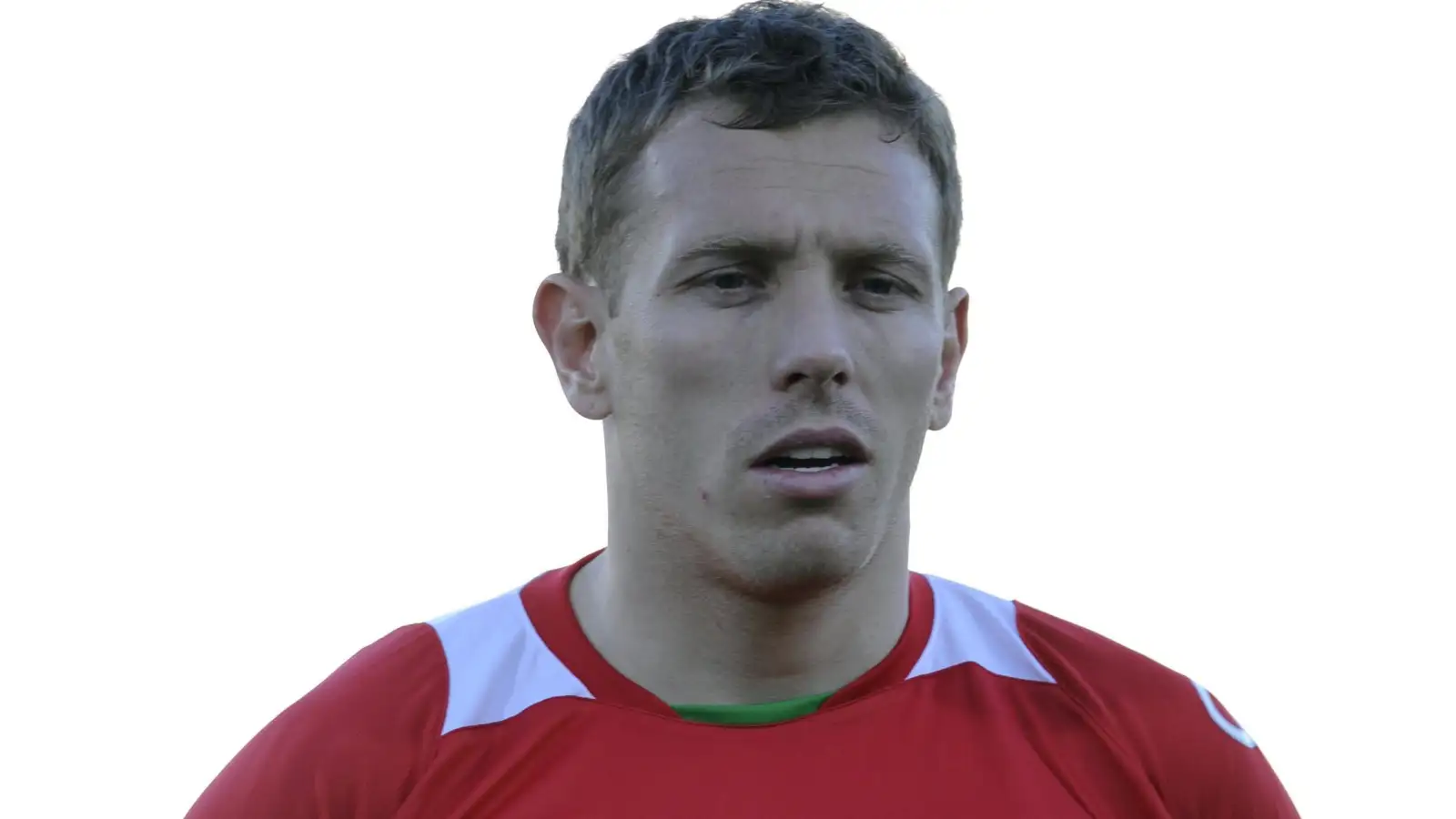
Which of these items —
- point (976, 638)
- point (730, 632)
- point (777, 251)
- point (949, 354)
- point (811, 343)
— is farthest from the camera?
point (949, 354)

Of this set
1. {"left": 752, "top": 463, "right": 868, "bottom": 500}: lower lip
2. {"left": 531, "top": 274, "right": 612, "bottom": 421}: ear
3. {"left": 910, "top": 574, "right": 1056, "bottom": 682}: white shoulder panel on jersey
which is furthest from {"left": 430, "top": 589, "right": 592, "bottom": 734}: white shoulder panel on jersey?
{"left": 910, "top": 574, "right": 1056, "bottom": 682}: white shoulder panel on jersey

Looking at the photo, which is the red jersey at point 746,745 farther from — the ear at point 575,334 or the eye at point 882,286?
the eye at point 882,286

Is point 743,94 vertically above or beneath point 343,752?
above

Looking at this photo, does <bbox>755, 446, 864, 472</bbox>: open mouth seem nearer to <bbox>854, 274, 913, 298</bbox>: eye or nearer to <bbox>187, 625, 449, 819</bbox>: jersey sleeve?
<bbox>854, 274, 913, 298</bbox>: eye

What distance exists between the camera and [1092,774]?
115 inches

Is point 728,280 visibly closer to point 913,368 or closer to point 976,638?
point 913,368

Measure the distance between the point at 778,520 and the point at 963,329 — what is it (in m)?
0.97

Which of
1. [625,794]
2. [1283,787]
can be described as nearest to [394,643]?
[625,794]

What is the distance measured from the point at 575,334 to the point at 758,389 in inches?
26.5

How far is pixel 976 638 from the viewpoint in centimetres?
325

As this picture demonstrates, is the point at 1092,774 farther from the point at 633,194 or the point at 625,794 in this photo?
the point at 633,194

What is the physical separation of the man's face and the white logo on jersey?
0.91 m

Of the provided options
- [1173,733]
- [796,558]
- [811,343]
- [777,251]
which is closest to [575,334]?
[777,251]

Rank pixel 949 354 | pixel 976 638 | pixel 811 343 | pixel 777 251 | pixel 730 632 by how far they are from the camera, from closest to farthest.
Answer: pixel 811 343, pixel 777 251, pixel 730 632, pixel 976 638, pixel 949 354
